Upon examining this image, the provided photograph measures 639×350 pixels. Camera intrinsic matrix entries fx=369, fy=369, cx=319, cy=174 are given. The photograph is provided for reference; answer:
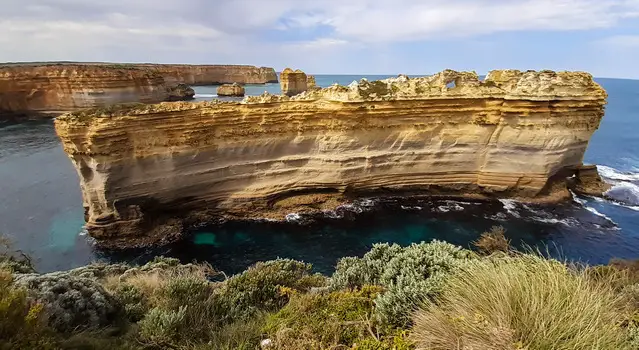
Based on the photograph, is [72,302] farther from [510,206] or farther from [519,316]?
[510,206]

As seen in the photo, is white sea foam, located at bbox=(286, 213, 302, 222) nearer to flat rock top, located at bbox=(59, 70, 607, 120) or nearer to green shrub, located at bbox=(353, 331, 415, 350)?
flat rock top, located at bbox=(59, 70, 607, 120)

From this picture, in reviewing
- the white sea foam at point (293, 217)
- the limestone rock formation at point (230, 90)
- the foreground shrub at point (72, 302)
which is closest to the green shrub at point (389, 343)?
the foreground shrub at point (72, 302)

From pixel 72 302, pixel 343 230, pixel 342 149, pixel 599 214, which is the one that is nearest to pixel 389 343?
pixel 72 302

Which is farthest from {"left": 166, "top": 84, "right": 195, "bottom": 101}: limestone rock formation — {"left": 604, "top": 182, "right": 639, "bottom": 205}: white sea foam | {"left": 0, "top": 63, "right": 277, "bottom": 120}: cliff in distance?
{"left": 604, "top": 182, "right": 639, "bottom": 205}: white sea foam

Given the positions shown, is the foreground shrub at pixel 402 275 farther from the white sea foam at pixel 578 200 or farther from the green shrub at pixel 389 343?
the white sea foam at pixel 578 200

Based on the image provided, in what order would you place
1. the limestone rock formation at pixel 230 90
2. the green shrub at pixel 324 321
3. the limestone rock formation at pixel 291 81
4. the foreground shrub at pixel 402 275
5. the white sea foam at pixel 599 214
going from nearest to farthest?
the green shrub at pixel 324 321
the foreground shrub at pixel 402 275
the white sea foam at pixel 599 214
the limestone rock formation at pixel 291 81
the limestone rock formation at pixel 230 90

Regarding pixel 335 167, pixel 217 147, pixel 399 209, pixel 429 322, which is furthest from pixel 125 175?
pixel 429 322

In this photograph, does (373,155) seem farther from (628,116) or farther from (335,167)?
(628,116)
